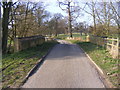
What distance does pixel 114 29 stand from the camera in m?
25.4

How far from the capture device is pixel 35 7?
27609 mm

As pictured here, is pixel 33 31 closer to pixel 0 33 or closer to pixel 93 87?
pixel 0 33

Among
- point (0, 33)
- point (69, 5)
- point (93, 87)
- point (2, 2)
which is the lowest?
point (93, 87)

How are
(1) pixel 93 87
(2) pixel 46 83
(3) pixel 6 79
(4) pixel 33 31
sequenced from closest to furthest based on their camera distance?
(1) pixel 93 87
(2) pixel 46 83
(3) pixel 6 79
(4) pixel 33 31

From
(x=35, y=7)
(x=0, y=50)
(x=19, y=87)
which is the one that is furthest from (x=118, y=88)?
(x=35, y=7)

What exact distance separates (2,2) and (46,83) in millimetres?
14082

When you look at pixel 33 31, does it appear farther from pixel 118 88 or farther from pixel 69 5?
pixel 118 88

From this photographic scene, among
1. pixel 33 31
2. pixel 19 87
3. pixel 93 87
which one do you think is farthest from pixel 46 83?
pixel 33 31

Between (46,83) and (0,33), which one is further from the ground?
(0,33)

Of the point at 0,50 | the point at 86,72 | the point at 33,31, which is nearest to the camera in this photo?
the point at 86,72

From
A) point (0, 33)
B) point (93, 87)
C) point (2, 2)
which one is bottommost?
point (93, 87)

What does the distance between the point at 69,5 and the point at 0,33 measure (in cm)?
2854

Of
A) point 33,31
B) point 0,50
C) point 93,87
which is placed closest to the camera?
point 93,87

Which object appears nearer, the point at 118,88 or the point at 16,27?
the point at 118,88
